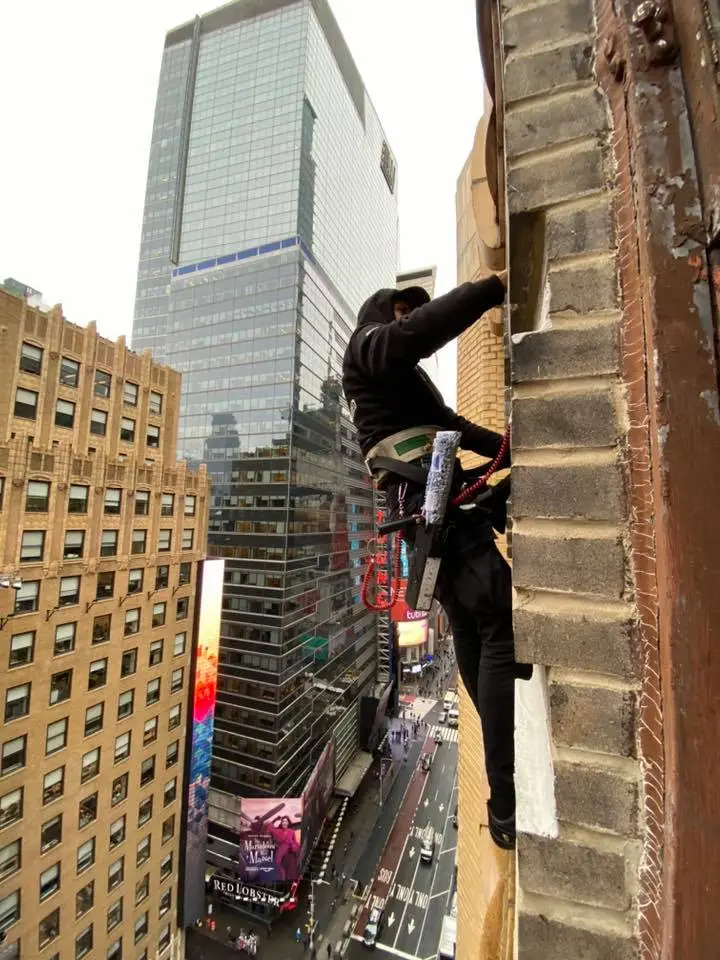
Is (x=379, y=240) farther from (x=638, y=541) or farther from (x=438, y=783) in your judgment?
(x=638, y=541)

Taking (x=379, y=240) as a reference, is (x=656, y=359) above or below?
below

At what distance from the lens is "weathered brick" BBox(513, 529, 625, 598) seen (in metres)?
1.24

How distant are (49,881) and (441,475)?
929 inches

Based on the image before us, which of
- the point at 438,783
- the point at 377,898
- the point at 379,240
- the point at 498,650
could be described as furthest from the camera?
the point at 379,240

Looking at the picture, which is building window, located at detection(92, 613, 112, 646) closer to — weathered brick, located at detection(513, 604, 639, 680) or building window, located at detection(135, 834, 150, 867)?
building window, located at detection(135, 834, 150, 867)

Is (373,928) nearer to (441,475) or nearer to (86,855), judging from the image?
(86,855)

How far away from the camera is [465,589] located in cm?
229

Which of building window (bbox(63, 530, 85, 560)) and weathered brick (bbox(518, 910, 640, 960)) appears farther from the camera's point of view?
building window (bbox(63, 530, 85, 560))

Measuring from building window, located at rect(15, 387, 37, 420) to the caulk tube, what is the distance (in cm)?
2039

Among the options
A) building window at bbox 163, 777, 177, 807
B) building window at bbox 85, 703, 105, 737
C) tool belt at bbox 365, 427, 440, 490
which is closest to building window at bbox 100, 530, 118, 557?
building window at bbox 85, 703, 105, 737

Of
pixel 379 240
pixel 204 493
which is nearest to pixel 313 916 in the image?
pixel 204 493

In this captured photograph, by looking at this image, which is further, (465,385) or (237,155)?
(237,155)

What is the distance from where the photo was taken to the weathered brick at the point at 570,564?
48.9 inches

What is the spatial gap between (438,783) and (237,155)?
6636cm
